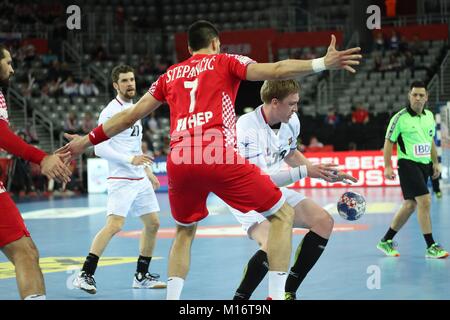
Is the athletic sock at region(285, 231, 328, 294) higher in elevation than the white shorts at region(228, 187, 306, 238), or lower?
lower

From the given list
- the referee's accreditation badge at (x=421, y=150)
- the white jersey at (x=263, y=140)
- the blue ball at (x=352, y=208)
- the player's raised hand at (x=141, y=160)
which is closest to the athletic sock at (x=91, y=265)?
the player's raised hand at (x=141, y=160)

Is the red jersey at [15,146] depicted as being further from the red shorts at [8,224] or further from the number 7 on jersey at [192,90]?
the number 7 on jersey at [192,90]

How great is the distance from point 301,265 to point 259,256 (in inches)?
20.4

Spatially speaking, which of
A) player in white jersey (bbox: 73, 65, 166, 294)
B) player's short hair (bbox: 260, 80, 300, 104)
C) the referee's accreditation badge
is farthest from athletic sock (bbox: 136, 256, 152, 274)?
the referee's accreditation badge

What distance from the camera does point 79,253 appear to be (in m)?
10.1

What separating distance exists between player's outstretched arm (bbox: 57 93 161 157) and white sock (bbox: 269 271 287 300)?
4.87ft

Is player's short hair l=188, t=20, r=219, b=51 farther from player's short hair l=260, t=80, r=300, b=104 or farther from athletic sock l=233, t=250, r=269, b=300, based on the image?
athletic sock l=233, t=250, r=269, b=300

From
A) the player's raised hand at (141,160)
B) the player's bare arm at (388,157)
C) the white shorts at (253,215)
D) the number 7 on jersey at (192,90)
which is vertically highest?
the number 7 on jersey at (192,90)

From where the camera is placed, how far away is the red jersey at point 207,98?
17.5ft

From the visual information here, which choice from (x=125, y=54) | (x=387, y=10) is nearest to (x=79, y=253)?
(x=125, y=54)

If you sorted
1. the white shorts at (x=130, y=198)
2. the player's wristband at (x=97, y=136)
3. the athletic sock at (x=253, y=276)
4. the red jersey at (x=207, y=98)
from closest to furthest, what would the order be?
the red jersey at (x=207, y=98), the player's wristband at (x=97, y=136), the athletic sock at (x=253, y=276), the white shorts at (x=130, y=198)

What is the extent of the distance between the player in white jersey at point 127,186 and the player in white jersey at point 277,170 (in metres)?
1.78

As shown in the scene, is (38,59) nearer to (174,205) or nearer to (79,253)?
(79,253)

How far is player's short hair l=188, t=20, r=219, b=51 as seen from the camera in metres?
5.57
